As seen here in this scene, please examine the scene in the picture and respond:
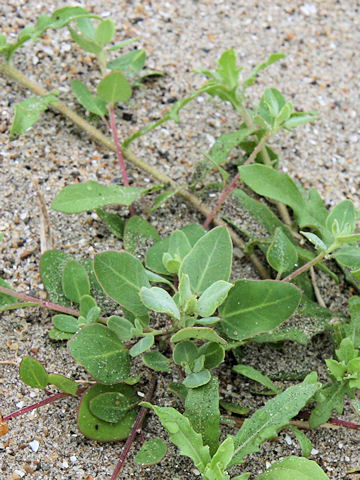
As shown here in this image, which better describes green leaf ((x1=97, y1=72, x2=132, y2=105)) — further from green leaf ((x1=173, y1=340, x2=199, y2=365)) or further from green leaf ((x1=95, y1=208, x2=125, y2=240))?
green leaf ((x1=173, y1=340, x2=199, y2=365))

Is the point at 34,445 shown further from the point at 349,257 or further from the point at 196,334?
the point at 349,257

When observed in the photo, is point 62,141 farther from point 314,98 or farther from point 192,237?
point 314,98

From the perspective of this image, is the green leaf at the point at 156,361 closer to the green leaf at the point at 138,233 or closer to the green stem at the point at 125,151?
the green leaf at the point at 138,233

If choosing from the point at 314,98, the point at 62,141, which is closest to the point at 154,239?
the point at 62,141

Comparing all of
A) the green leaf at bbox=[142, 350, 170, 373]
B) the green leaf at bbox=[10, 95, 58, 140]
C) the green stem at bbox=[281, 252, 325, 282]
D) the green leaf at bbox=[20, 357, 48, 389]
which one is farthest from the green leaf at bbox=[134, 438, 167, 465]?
the green leaf at bbox=[10, 95, 58, 140]

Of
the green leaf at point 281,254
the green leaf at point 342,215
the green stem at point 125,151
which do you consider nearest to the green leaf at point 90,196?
the green stem at point 125,151

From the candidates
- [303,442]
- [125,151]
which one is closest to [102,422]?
[303,442]
